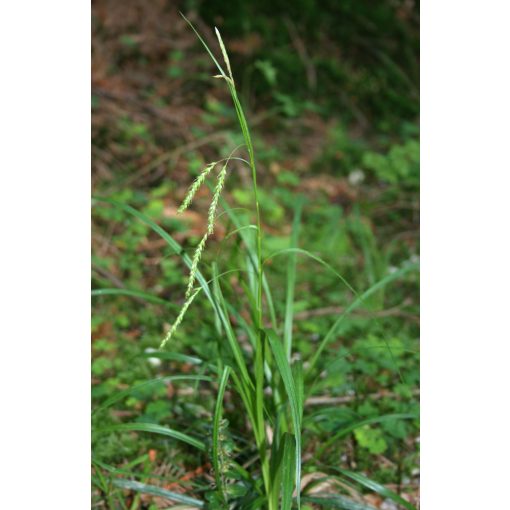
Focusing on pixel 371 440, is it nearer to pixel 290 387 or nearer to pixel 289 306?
pixel 289 306

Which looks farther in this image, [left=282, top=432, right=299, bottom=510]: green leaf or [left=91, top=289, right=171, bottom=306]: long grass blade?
[left=91, top=289, right=171, bottom=306]: long grass blade

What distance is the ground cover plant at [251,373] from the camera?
4.71 ft

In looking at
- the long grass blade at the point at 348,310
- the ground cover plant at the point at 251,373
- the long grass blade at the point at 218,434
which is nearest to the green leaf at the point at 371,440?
the ground cover plant at the point at 251,373

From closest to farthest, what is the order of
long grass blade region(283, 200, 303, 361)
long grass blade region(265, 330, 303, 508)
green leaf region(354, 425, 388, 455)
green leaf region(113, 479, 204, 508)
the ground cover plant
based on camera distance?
long grass blade region(265, 330, 303, 508), the ground cover plant, green leaf region(113, 479, 204, 508), long grass blade region(283, 200, 303, 361), green leaf region(354, 425, 388, 455)

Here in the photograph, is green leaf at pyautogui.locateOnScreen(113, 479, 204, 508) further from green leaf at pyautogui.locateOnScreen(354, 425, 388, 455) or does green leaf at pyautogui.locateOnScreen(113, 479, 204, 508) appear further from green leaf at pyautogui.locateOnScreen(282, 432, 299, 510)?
green leaf at pyautogui.locateOnScreen(354, 425, 388, 455)

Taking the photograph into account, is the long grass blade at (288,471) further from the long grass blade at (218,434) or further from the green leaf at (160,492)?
the green leaf at (160,492)

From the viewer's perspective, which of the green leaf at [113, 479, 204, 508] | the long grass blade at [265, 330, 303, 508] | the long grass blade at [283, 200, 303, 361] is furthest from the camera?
the long grass blade at [283, 200, 303, 361]

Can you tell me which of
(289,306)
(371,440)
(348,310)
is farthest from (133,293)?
(371,440)

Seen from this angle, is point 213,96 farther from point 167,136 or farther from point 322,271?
point 322,271

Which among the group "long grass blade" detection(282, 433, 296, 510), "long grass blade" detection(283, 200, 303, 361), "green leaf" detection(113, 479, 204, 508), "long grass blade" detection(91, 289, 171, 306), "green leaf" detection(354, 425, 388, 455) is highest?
"long grass blade" detection(91, 289, 171, 306)

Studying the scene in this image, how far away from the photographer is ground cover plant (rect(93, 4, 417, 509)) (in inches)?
56.6

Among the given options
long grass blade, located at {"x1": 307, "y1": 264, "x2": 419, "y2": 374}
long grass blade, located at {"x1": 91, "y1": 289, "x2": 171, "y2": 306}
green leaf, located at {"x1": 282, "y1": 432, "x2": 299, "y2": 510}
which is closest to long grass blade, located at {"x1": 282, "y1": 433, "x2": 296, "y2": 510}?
green leaf, located at {"x1": 282, "y1": 432, "x2": 299, "y2": 510}

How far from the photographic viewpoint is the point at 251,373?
6.41ft
